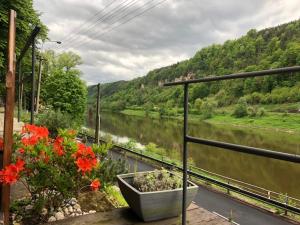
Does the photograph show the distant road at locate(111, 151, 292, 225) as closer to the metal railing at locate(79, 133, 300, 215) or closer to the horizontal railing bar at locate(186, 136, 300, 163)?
the metal railing at locate(79, 133, 300, 215)

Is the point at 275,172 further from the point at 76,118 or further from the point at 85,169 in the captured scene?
the point at 85,169

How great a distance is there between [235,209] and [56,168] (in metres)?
9.32

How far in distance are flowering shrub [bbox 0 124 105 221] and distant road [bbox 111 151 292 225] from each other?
6.96 m

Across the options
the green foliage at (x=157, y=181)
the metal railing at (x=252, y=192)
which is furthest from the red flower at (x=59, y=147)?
the metal railing at (x=252, y=192)

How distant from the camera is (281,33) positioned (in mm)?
90938

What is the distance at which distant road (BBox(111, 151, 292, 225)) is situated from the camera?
9461mm

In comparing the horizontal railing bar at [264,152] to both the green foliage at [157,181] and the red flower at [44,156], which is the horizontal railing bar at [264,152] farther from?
the red flower at [44,156]

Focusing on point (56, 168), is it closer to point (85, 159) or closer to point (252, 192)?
point (85, 159)

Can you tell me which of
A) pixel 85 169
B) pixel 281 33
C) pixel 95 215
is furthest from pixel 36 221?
pixel 281 33

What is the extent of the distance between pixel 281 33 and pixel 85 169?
100339 mm

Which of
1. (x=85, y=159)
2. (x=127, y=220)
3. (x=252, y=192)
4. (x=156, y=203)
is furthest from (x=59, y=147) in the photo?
(x=252, y=192)

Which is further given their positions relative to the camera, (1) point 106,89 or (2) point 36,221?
(1) point 106,89

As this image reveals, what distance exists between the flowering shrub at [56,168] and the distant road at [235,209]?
6963 millimetres

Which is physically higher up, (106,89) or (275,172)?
(106,89)
